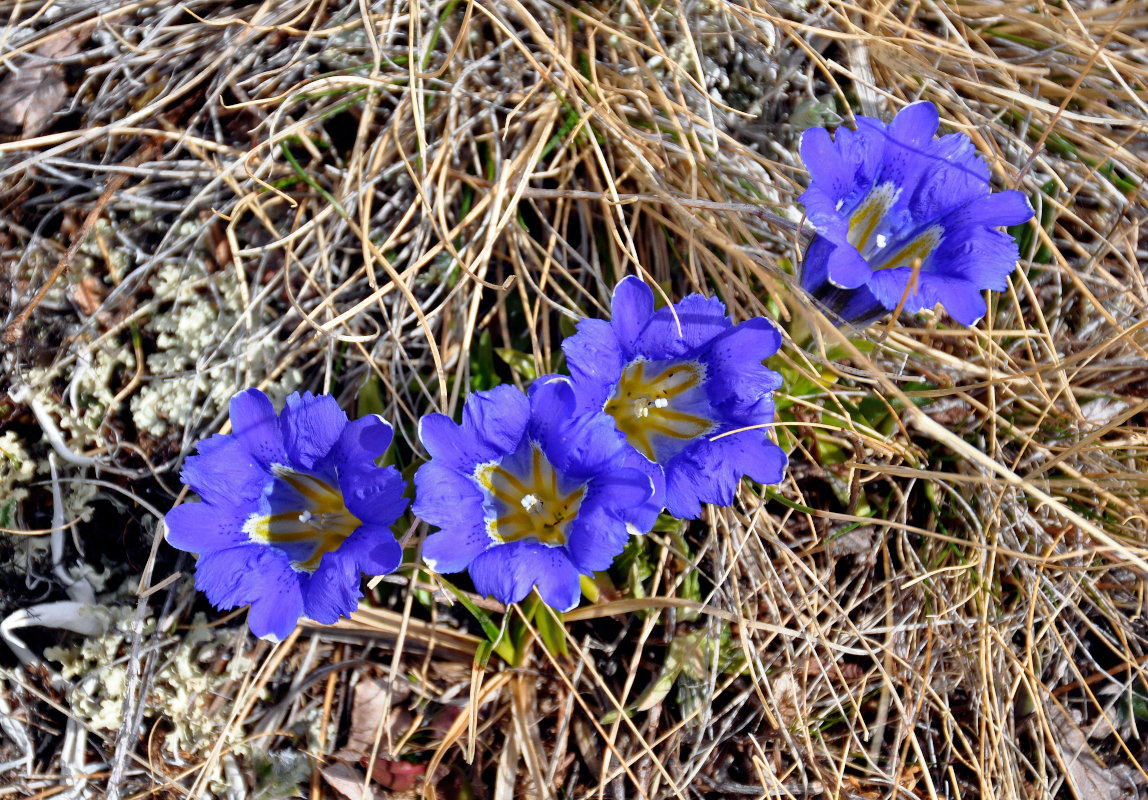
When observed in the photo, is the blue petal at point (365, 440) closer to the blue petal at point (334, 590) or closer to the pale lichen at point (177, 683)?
the blue petal at point (334, 590)

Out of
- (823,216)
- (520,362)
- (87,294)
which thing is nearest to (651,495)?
(823,216)

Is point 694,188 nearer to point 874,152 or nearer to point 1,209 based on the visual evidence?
point 874,152

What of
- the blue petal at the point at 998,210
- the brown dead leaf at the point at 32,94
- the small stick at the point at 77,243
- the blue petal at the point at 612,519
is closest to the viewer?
the blue petal at the point at 612,519

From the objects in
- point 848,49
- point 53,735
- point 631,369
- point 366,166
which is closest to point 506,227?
point 366,166

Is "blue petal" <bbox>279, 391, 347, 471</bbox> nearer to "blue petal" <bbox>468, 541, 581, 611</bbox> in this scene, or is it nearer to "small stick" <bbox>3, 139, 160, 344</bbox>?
"blue petal" <bbox>468, 541, 581, 611</bbox>

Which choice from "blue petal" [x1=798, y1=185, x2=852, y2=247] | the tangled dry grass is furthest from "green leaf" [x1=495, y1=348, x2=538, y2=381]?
"blue petal" [x1=798, y1=185, x2=852, y2=247]

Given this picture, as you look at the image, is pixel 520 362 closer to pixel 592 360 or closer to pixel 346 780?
pixel 592 360

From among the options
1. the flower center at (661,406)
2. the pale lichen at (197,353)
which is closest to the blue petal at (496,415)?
the flower center at (661,406)
